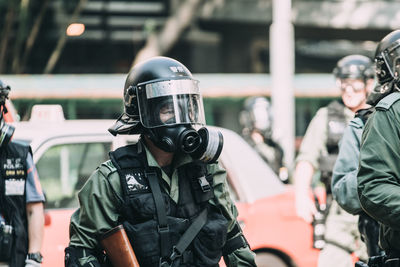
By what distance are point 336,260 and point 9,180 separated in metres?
2.25

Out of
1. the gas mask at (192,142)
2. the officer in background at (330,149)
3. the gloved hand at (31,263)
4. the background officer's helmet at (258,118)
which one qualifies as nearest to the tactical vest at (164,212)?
the gas mask at (192,142)

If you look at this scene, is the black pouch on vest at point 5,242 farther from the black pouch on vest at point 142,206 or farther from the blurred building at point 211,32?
the blurred building at point 211,32

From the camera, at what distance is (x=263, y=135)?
930 centimetres

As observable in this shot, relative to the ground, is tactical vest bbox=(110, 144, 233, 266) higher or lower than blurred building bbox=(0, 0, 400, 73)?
lower

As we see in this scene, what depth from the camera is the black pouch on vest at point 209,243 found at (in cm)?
335

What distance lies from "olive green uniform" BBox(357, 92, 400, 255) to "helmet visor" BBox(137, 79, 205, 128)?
0.77 m

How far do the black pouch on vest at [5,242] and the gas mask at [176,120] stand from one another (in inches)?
50.7

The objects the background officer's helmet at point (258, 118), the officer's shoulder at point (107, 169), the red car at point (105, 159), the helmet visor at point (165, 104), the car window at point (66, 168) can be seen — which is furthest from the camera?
A: the background officer's helmet at point (258, 118)

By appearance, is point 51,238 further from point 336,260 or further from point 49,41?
point 49,41

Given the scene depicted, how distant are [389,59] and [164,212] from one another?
4.25 ft

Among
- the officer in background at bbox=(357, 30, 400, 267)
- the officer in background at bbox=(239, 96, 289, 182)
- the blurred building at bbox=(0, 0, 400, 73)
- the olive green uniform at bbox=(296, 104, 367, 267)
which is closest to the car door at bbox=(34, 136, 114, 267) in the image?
the olive green uniform at bbox=(296, 104, 367, 267)

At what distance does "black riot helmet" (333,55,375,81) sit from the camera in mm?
5730

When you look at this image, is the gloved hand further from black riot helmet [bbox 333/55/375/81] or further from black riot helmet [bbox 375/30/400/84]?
black riot helmet [bbox 333/55/375/81]

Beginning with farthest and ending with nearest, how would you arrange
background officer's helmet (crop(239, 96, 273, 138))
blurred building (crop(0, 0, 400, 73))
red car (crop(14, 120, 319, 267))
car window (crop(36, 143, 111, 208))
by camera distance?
blurred building (crop(0, 0, 400, 73))
background officer's helmet (crop(239, 96, 273, 138))
car window (crop(36, 143, 111, 208))
red car (crop(14, 120, 319, 267))
